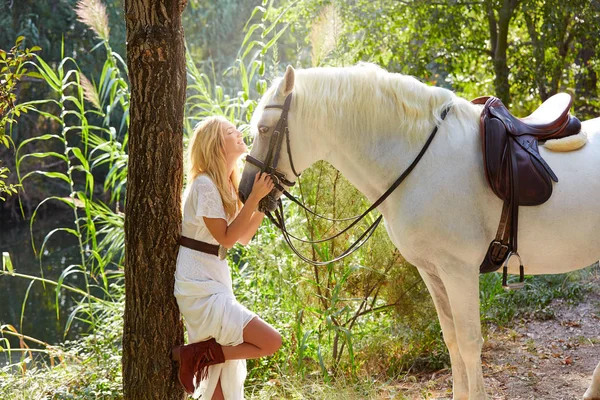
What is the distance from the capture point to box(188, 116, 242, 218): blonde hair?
2861mm

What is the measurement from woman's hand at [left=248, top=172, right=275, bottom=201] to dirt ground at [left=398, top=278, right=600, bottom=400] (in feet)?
5.35

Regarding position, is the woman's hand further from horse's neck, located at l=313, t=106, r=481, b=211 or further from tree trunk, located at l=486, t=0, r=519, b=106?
tree trunk, located at l=486, t=0, r=519, b=106

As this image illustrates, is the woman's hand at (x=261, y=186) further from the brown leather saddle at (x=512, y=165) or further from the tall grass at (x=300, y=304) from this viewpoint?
the tall grass at (x=300, y=304)

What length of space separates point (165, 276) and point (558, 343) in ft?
9.89

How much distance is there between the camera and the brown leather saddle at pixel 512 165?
104 inches

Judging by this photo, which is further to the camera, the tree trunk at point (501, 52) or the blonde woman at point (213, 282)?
the tree trunk at point (501, 52)

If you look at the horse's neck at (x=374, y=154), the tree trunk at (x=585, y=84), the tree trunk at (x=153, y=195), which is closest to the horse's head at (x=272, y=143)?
the horse's neck at (x=374, y=154)

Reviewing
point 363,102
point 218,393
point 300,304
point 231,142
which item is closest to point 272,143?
point 231,142

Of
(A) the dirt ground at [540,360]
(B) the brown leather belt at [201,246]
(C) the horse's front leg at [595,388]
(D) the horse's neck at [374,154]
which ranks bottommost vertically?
(A) the dirt ground at [540,360]

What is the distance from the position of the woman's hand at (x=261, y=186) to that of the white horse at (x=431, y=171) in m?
0.05

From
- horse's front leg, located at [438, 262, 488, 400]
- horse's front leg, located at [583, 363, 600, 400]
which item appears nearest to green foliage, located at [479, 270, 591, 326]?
horse's front leg, located at [583, 363, 600, 400]

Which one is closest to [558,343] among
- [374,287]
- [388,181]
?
[374,287]

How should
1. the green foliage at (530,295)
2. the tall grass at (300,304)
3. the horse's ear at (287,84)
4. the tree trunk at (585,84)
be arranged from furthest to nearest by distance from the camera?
the tree trunk at (585,84) → the green foliage at (530,295) → the tall grass at (300,304) → the horse's ear at (287,84)

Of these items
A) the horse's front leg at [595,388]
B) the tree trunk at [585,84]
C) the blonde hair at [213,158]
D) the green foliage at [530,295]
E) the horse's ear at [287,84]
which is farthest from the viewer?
the tree trunk at [585,84]
